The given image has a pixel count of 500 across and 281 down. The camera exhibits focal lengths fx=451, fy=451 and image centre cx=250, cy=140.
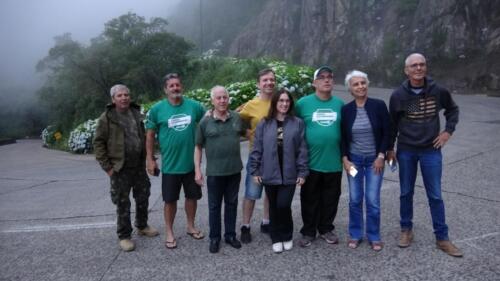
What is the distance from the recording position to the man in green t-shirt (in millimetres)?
4645

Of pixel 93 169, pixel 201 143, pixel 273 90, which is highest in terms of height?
pixel 273 90

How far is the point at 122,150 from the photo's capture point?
4.72m

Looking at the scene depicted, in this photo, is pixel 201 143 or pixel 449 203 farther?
pixel 449 203

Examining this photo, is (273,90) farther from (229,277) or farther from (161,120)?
(229,277)

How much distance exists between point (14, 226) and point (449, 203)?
5.64 meters

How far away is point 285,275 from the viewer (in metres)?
3.94

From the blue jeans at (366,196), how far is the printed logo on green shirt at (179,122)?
170 cm

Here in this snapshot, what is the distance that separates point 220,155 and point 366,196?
4.89 ft

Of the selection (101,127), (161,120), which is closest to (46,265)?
(101,127)

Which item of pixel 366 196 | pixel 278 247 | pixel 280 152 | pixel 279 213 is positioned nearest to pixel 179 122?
pixel 280 152

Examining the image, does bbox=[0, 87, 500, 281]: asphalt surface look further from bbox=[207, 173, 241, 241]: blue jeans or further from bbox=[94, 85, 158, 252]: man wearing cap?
bbox=[94, 85, 158, 252]: man wearing cap

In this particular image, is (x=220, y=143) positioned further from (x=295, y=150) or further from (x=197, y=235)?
(x=197, y=235)

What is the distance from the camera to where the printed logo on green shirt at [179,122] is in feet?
15.2

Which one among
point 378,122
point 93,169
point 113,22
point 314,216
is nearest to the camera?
point 378,122
